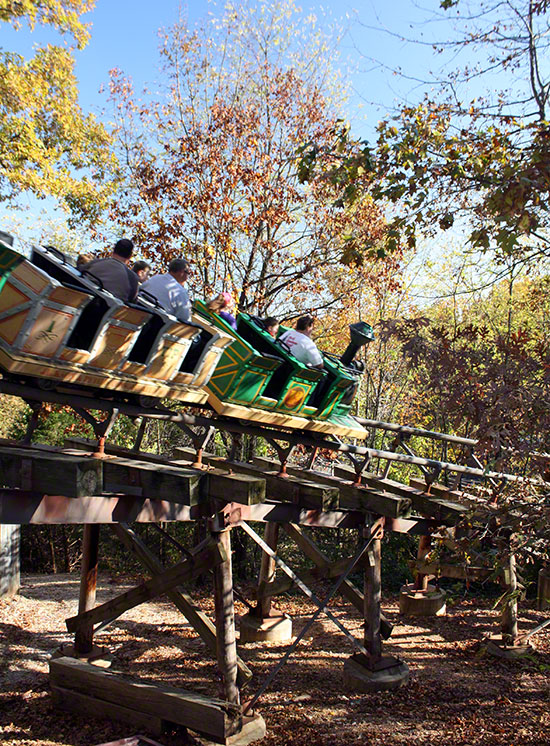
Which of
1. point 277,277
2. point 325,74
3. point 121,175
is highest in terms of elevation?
point 325,74

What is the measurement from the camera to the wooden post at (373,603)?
22.1 feet

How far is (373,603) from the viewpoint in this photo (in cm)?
684

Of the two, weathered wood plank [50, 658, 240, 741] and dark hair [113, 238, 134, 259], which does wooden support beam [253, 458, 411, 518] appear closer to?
weathered wood plank [50, 658, 240, 741]

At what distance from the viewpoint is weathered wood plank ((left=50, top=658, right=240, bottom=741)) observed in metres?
4.88

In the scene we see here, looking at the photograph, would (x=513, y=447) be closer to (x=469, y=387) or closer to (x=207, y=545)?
(x=469, y=387)

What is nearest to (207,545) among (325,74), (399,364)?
(325,74)

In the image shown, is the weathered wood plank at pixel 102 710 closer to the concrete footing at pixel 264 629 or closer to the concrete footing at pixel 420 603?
the concrete footing at pixel 264 629

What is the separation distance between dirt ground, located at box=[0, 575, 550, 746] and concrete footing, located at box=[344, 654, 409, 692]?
0.31ft

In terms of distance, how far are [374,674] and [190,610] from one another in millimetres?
2143

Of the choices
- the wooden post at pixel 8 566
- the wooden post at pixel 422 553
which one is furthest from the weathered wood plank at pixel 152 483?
the wooden post at pixel 8 566

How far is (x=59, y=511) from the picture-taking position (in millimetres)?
3977

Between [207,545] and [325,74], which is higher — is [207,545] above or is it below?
below

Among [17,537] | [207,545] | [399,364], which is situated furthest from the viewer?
[399,364]

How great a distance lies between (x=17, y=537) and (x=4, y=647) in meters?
3.08
